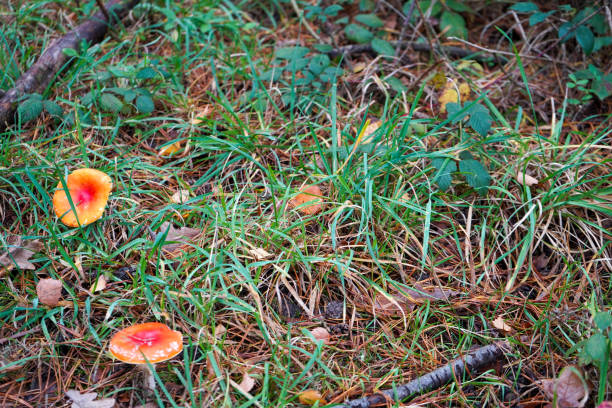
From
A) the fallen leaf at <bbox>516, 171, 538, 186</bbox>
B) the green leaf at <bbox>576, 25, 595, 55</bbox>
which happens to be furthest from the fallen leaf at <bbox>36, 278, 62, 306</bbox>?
the green leaf at <bbox>576, 25, 595, 55</bbox>

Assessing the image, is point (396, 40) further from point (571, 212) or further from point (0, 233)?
point (0, 233)

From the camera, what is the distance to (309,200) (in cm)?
245

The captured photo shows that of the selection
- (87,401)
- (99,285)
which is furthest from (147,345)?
(99,285)

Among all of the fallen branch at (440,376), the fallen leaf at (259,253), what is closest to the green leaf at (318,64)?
the fallen leaf at (259,253)

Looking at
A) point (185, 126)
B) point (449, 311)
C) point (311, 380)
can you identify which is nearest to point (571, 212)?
point (449, 311)

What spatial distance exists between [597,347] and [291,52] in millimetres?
2291

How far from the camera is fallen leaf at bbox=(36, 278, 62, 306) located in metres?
2.07

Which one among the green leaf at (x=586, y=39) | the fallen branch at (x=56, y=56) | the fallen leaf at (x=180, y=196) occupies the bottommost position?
the fallen leaf at (x=180, y=196)

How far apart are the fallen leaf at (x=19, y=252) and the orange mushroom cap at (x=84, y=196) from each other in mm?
174

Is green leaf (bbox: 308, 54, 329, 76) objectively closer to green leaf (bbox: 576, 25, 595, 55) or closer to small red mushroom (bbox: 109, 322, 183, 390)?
green leaf (bbox: 576, 25, 595, 55)

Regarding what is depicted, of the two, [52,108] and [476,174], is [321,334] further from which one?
[52,108]

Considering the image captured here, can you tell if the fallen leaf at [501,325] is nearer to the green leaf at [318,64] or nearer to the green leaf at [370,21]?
the green leaf at [318,64]

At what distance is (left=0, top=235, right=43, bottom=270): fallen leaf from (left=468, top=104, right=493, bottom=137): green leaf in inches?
87.5

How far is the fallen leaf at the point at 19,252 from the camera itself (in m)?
2.18
